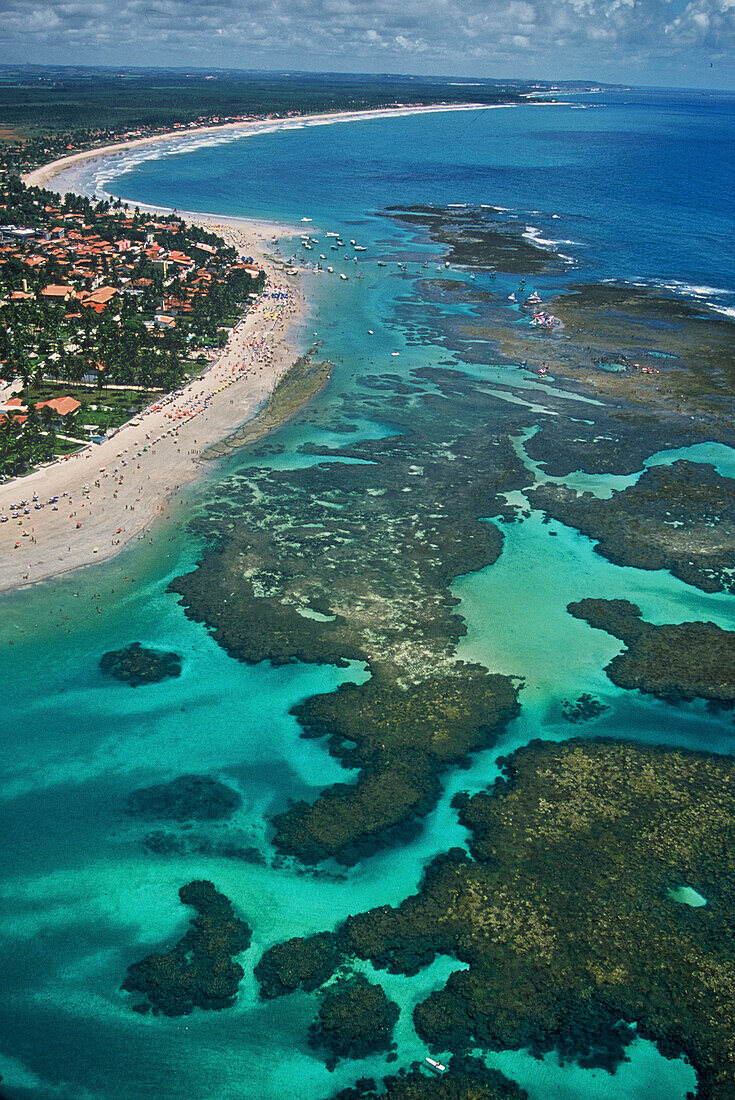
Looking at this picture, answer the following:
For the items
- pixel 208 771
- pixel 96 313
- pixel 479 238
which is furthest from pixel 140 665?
pixel 479 238

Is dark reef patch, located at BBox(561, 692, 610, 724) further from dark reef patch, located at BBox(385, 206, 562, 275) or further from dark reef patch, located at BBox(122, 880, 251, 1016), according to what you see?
dark reef patch, located at BBox(385, 206, 562, 275)

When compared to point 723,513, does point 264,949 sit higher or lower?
lower

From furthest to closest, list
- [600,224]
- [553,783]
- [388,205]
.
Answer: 1. [388,205]
2. [600,224]
3. [553,783]

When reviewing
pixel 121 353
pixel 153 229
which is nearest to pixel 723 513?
pixel 121 353

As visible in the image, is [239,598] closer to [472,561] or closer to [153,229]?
[472,561]

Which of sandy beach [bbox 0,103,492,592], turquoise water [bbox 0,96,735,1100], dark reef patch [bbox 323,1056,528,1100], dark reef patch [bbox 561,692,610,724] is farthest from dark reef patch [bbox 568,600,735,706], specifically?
sandy beach [bbox 0,103,492,592]

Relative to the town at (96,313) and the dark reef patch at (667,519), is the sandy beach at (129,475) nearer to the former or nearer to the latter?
the town at (96,313)

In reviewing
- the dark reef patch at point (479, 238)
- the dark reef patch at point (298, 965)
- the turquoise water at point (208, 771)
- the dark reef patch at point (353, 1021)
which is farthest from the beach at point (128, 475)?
the dark reef patch at point (479, 238)
